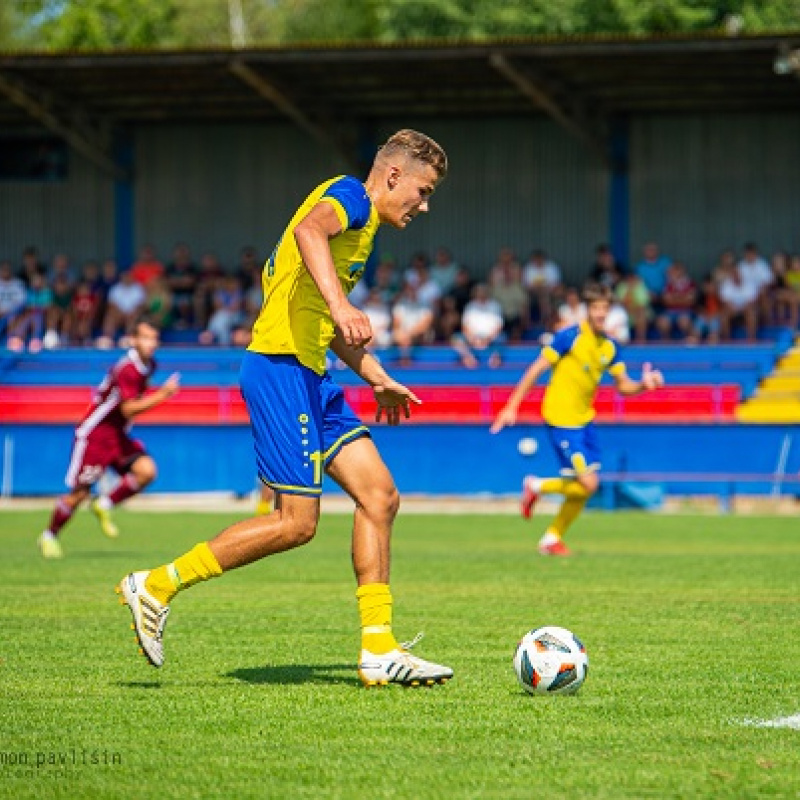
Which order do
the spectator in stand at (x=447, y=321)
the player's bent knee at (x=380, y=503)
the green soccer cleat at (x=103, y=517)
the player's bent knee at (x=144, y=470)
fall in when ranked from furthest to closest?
the spectator in stand at (x=447, y=321), the green soccer cleat at (x=103, y=517), the player's bent knee at (x=144, y=470), the player's bent knee at (x=380, y=503)

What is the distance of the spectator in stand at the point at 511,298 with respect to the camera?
98.0ft

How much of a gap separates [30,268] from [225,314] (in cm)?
442

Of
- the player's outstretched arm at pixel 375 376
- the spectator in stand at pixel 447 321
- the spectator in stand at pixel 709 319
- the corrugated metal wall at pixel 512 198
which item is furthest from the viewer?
the corrugated metal wall at pixel 512 198

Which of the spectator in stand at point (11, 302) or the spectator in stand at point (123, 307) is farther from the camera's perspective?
the spectator in stand at point (11, 302)

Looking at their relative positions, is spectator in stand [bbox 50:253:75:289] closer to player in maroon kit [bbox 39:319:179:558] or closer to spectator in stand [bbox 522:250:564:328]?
spectator in stand [bbox 522:250:564:328]

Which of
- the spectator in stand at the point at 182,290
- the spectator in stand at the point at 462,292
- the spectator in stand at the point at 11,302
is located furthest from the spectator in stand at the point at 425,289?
the spectator in stand at the point at 11,302

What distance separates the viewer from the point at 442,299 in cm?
3008

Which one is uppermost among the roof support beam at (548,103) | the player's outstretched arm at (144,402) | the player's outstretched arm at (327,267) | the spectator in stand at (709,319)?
the roof support beam at (548,103)

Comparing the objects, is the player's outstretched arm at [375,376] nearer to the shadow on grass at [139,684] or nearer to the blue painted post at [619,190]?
the shadow on grass at [139,684]

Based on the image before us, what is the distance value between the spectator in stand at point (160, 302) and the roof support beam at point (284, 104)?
3.81 m

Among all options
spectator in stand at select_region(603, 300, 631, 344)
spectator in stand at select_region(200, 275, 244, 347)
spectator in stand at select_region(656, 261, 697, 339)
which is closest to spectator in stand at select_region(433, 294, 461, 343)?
spectator in stand at select_region(603, 300, 631, 344)

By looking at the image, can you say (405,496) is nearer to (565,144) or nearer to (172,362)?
(172,362)

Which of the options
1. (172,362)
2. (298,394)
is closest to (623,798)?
(298,394)

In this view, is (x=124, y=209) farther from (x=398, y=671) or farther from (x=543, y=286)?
(x=398, y=671)
